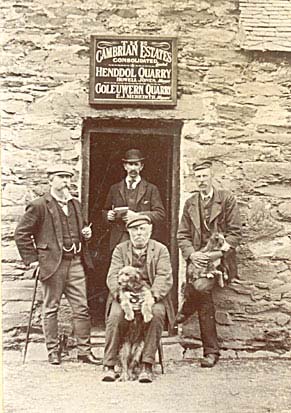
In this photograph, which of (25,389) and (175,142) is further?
(175,142)

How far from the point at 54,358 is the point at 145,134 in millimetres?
686

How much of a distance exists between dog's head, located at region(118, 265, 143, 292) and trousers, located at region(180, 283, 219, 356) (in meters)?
0.14

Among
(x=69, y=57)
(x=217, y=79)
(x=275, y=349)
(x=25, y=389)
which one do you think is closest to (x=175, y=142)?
(x=217, y=79)

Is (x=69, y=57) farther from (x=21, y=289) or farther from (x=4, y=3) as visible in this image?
(x=21, y=289)

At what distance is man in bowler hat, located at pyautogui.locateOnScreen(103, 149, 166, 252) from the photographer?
6.97 ft

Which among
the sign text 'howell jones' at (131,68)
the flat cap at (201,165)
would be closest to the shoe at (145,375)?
the flat cap at (201,165)

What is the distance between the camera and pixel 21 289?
6.92ft

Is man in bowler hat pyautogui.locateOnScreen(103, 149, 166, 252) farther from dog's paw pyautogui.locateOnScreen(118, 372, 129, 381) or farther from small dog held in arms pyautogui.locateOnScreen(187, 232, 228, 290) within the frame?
dog's paw pyautogui.locateOnScreen(118, 372, 129, 381)

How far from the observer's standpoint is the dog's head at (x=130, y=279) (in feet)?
6.98

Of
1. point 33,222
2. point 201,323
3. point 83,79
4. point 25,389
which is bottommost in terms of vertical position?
point 25,389

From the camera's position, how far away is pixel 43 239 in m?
2.11

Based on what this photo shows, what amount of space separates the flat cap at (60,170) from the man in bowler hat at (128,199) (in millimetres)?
132

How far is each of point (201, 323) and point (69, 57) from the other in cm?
85

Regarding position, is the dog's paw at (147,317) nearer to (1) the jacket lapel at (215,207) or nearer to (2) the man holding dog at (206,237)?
(2) the man holding dog at (206,237)
